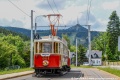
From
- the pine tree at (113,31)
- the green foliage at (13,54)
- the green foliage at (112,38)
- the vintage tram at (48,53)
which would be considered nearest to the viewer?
the vintage tram at (48,53)

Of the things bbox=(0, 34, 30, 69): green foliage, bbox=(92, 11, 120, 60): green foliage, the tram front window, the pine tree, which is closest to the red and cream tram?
the tram front window

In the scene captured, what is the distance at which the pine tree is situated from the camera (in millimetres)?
144625

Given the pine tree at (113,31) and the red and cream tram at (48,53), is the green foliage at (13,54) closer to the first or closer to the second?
the pine tree at (113,31)

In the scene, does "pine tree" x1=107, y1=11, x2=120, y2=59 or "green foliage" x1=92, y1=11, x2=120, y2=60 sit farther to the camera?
"pine tree" x1=107, y1=11, x2=120, y2=59

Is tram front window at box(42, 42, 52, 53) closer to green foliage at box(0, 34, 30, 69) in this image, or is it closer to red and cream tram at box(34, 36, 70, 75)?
red and cream tram at box(34, 36, 70, 75)

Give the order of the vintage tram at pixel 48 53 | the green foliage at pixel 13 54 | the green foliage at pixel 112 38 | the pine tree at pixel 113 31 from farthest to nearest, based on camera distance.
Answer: the pine tree at pixel 113 31 → the green foliage at pixel 112 38 → the green foliage at pixel 13 54 → the vintage tram at pixel 48 53

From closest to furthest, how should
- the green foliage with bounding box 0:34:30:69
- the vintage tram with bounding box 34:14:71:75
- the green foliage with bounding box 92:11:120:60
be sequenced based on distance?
the vintage tram with bounding box 34:14:71:75
the green foliage with bounding box 0:34:30:69
the green foliage with bounding box 92:11:120:60

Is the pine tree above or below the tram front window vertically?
above

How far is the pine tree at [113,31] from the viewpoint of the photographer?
5694 inches

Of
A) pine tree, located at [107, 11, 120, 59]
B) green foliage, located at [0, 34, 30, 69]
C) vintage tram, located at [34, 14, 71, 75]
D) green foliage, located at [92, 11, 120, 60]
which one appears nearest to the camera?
vintage tram, located at [34, 14, 71, 75]

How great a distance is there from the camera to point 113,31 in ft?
485

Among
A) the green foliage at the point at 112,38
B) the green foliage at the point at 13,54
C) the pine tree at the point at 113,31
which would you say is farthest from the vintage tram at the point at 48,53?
the pine tree at the point at 113,31

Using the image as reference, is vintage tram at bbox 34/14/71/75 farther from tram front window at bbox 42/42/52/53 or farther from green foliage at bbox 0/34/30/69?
green foliage at bbox 0/34/30/69

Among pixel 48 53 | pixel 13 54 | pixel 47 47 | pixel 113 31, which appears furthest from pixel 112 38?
pixel 48 53
